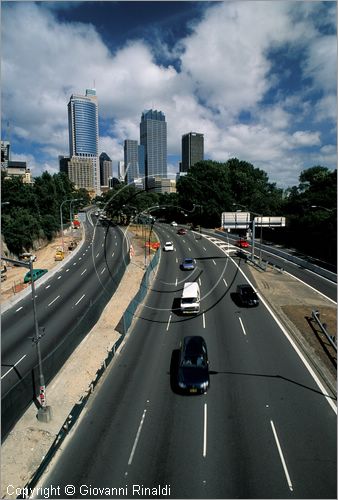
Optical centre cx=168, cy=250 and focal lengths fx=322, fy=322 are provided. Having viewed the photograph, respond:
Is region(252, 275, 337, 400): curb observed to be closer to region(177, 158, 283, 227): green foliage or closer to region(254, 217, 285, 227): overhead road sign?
region(254, 217, 285, 227): overhead road sign

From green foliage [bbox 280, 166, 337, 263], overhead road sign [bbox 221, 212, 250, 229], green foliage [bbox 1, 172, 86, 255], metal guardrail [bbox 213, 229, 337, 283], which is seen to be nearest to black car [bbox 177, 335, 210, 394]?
overhead road sign [bbox 221, 212, 250, 229]

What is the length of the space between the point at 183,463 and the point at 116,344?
45.2ft

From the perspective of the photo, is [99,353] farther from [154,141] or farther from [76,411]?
[154,141]

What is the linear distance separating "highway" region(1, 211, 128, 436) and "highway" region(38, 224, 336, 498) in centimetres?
428

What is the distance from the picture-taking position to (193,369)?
22125 millimetres

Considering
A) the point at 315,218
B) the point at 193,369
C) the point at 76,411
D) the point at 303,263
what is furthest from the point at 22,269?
the point at 315,218

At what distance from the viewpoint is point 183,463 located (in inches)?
612

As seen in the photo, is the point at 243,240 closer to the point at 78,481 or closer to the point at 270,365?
the point at 270,365

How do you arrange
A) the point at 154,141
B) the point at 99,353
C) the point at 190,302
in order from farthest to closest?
the point at 154,141 → the point at 190,302 → the point at 99,353

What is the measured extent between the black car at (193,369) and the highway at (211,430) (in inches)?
27.6

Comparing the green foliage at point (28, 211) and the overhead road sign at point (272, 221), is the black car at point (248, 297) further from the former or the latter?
the green foliage at point (28, 211)

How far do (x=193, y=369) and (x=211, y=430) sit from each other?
4711 mm

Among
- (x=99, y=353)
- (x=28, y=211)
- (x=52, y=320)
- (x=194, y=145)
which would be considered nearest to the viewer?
(x=99, y=353)

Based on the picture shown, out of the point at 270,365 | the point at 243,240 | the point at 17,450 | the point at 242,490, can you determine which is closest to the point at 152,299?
the point at 270,365
